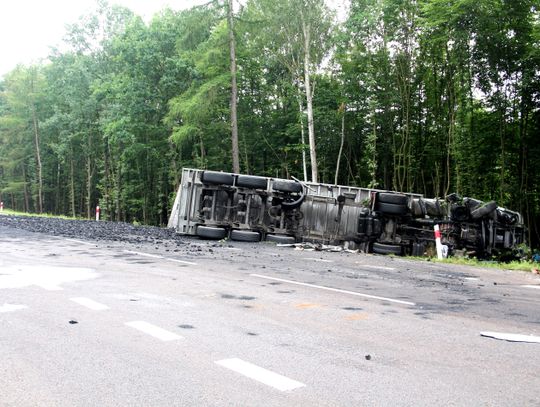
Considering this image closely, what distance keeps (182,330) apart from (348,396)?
1833mm

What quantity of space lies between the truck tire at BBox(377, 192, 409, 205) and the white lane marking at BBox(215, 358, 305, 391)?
9.79m

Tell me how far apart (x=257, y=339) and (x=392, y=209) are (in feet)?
30.2

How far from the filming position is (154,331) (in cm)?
396

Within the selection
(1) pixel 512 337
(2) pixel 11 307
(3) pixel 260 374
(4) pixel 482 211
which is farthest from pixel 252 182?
(3) pixel 260 374

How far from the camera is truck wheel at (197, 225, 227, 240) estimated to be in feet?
46.0

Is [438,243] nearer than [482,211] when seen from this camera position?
Yes

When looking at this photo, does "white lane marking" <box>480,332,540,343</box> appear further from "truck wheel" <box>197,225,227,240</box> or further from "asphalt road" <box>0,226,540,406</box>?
"truck wheel" <box>197,225,227,240</box>

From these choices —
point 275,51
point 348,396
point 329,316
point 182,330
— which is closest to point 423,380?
point 348,396

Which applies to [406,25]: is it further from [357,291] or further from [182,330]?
[182,330]

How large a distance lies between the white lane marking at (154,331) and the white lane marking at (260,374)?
73cm

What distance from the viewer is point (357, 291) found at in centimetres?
620

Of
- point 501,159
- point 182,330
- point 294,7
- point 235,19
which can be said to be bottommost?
point 182,330

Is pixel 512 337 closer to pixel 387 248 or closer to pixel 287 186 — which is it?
pixel 387 248

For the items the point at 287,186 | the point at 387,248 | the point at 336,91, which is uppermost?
the point at 336,91
